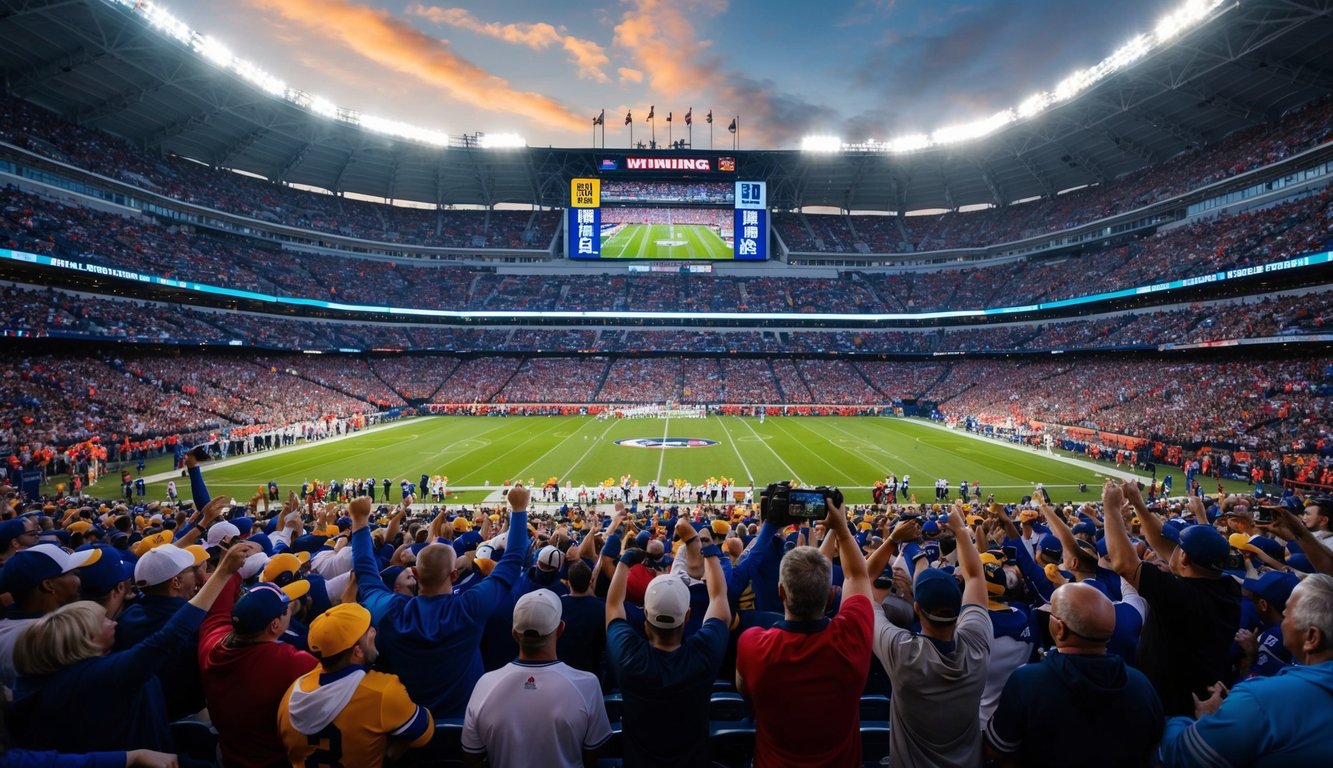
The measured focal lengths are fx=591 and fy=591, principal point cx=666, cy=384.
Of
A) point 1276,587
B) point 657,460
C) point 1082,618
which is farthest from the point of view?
point 657,460

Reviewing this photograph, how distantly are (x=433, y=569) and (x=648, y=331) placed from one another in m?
68.5

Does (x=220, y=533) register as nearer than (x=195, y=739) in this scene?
No

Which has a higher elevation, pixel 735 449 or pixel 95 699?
pixel 95 699

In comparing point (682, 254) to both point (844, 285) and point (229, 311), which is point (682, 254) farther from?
point (229, 311)

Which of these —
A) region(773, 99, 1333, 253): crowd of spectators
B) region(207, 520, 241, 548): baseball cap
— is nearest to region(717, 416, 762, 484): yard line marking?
region(207, 520, 241, 548): baseball cap

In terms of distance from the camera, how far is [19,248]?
34.0 meters

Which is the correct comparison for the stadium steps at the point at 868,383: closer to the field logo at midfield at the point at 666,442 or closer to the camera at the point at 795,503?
the field logo at midfield at the point at 666,442

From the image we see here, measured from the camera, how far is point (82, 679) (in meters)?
2.90

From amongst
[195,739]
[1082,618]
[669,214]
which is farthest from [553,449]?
[669,214]

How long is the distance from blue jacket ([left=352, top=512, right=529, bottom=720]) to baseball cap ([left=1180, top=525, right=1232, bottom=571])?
4.37m

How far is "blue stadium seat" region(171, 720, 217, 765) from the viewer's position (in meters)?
3.80

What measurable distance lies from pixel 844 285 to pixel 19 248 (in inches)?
2830

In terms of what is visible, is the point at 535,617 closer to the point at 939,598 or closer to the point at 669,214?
the point at 939,598

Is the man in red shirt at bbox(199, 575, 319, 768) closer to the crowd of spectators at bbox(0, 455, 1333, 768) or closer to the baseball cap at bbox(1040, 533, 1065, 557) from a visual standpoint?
the crowd of spectators at bbox(0, 455, 1333, 768)
